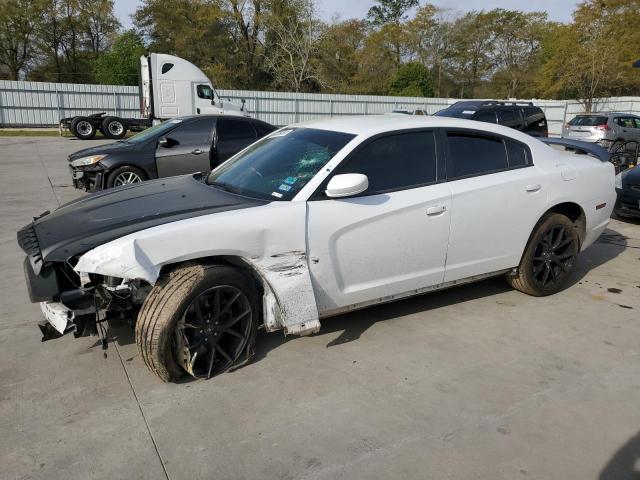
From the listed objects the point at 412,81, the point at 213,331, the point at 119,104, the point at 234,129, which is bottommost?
the point at 213,331

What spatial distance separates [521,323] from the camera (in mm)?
4199

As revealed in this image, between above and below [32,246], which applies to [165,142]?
above

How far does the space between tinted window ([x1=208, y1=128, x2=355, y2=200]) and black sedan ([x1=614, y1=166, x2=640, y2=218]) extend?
6.15m

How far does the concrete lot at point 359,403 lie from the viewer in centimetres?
254

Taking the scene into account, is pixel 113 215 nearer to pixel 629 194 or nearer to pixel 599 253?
pixel 599 253

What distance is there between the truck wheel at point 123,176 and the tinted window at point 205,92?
1271 cm

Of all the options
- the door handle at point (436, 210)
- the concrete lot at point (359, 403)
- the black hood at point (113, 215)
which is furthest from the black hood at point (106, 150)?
the door handle at point (436, 210)

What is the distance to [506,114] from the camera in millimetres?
12336

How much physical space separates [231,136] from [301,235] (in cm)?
604

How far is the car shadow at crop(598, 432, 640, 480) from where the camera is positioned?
99.0 inches

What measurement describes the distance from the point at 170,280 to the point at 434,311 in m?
2.32

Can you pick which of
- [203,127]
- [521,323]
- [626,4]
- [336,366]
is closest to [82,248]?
[336,366]

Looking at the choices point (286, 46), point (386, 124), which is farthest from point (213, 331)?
point (286, 46)

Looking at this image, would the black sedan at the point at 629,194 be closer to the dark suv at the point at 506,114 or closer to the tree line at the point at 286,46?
the dark suv at the point at 506,114
